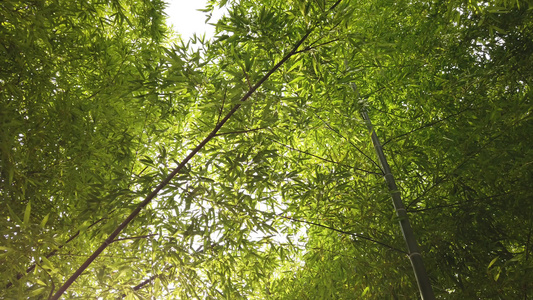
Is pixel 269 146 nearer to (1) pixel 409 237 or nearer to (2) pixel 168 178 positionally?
(2) pixel 168 178

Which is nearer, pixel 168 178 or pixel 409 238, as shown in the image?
pixel 168 178

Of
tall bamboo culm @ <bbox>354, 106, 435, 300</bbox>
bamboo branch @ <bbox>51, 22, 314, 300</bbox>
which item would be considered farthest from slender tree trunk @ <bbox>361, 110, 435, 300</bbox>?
bamboo branch @ <bbox>51, 22, 314, 300</bbox>

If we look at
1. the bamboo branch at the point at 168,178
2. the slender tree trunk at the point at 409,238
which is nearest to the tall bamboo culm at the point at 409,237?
the slender tree trunk at the point at 409,238

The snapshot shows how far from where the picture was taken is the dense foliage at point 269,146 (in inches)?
81.7

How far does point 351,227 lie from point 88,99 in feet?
7.23

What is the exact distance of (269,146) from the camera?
108 inches

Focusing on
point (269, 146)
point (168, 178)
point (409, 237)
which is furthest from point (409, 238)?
point (168, 178)

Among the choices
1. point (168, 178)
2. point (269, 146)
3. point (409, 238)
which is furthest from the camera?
point (269, 146)

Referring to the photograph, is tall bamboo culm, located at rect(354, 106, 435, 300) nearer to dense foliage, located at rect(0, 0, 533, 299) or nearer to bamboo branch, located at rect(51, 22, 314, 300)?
dense foliage, located at rect(0, 0, 533, 299)

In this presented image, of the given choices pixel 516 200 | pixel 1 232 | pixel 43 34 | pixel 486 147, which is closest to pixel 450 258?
pixel 516 200

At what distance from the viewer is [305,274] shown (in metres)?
3.43

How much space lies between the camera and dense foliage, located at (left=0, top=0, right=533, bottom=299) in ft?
6.81

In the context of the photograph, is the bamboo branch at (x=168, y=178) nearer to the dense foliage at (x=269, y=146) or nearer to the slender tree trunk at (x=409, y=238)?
the dense foliage at (x=269, y=146)

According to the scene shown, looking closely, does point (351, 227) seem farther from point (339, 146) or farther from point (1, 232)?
point (1, 232)
